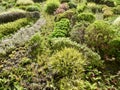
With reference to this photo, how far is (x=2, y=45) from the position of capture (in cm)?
1232

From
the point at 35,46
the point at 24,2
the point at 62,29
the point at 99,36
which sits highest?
the point at 99,36

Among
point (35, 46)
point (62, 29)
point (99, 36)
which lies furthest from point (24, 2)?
point (99, 36)

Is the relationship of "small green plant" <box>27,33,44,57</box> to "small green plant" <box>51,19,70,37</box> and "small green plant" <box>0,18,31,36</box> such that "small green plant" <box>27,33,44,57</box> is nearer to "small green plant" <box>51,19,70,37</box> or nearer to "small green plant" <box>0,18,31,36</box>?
"small green plant" <box>51,19,70,37</box>

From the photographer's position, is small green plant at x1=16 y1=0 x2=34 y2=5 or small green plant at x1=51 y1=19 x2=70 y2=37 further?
small green plant at x1=16 y1=0 x2=34 y2=5

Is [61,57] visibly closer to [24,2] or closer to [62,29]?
[62,29]

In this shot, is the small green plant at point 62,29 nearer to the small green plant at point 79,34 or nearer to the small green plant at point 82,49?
the small green plant at point 79,34

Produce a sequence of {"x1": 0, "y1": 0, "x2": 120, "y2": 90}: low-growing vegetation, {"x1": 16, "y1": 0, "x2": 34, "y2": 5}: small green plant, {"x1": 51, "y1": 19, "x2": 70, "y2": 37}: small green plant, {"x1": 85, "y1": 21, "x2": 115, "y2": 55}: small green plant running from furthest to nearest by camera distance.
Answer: {"x1": 16, "y1": 0, "x2": 34, "y2": 5}: small green plant < {"x1": 51, "y1": 19, "x2": 70, "y2": 37}: small green plant < {"x1": 85, "y1": 21, "x2": 115, "y2": 55}: small green plant < {"x1": 0, "y1": 0, "x2": 120, "y2": 90}: low-growing vegetation

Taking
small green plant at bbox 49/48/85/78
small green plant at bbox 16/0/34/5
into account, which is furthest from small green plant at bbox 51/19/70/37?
small green plant at bbox 16/0/34/5

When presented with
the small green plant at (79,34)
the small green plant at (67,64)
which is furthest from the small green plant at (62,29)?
the small green plant at (67,64)

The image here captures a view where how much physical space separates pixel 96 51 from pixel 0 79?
4.97 metres

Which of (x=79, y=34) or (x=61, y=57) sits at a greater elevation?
(x=61, y=57)

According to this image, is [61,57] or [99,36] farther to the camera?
[99,36]

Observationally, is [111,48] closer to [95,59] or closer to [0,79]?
[95,59]

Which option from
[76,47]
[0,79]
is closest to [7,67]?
[0,79]
